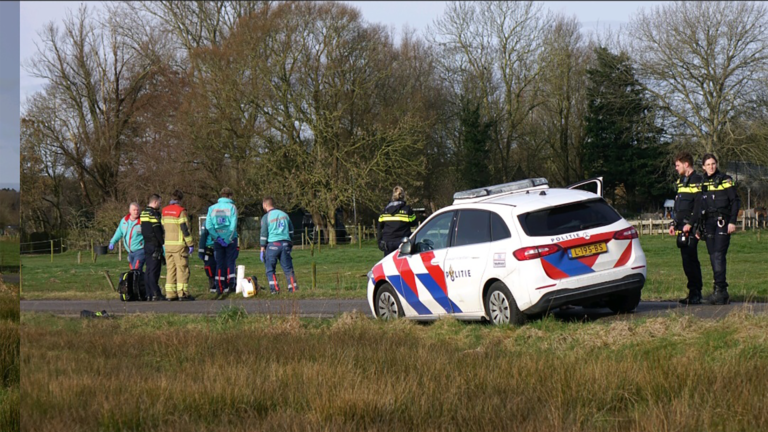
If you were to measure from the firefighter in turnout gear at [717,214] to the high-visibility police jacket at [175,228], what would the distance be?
8881 millimetres

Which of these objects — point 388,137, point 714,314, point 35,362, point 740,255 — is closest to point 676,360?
point 714,314

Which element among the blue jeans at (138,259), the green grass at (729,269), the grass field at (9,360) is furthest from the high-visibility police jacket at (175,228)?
the grass field at (9,360)

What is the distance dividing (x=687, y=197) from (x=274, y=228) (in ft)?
26.4

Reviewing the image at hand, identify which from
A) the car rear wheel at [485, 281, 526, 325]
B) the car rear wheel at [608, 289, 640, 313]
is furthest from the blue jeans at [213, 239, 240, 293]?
the car rear wheel at [608, 289, 640, 313]

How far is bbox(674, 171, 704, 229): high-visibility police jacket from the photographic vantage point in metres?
12.4

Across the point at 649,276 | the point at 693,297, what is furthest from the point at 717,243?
the point at 649,276

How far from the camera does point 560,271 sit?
1005 cm

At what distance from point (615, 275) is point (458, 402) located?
14.3 feet

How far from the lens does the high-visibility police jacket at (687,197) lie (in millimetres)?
12383

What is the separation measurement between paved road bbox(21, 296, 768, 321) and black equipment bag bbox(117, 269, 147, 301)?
240 mm

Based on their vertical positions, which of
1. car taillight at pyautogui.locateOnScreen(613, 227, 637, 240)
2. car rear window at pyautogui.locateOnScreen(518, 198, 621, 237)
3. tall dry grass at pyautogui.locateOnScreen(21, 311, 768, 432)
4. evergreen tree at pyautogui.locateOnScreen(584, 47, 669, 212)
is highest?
evergreen tree at pyautogui.locateOnScreen(584, 47, 669, 212)

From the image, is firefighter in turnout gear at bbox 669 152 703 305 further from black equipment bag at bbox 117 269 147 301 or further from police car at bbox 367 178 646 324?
black equipment bag at bbox 117 269 147 301

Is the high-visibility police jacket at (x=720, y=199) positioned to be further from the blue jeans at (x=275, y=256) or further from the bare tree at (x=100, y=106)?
the bare tree at (x=100, y=106)

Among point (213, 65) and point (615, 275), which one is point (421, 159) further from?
point (615, 275)
